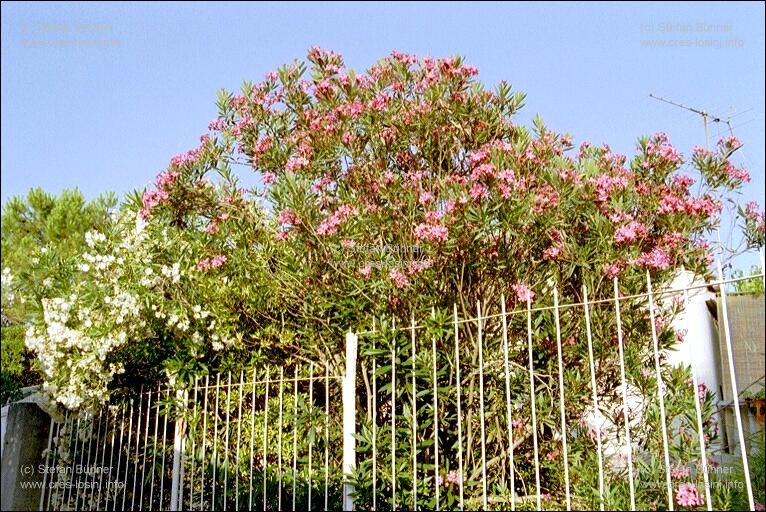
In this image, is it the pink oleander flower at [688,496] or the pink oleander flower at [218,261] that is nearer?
the pink oleander flower at [688,496]

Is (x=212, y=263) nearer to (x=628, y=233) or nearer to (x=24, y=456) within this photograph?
(x=24, y=456)

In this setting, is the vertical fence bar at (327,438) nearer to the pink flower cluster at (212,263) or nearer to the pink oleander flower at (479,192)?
Result: the pink flower cluster at (212,263)

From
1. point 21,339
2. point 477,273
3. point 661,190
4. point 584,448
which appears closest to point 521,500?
point 584,448

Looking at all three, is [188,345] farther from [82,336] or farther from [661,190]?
[661,190]

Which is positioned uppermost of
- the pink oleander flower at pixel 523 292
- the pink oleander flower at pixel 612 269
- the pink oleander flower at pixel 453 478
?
the pink oleander flower at pixel 612 269

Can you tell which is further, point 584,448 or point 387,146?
point 387,146

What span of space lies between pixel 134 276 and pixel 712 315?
10.1 meters

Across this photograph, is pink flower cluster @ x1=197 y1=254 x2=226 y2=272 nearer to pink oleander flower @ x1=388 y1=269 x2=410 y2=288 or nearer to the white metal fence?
the white metal fence

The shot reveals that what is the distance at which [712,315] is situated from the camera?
12.0 meters

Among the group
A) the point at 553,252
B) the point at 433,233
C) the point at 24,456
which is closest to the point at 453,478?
the point at 433,233

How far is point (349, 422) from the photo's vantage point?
462 centimetres

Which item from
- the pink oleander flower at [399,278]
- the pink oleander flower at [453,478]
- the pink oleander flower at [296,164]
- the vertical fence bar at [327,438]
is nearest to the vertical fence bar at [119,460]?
the vertical fence bar at [327,438]

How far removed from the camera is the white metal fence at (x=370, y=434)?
4539 mm

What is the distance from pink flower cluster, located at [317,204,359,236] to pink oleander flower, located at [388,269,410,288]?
53 centimetres
